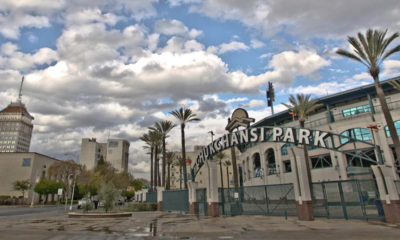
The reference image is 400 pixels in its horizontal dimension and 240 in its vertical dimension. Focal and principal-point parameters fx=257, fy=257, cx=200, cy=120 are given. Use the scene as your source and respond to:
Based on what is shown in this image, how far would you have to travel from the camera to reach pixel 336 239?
10.1 metres

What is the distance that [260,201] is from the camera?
2062 centimetres

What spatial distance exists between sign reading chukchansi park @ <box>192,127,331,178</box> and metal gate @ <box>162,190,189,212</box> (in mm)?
5679

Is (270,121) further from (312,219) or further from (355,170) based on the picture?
(312,219)

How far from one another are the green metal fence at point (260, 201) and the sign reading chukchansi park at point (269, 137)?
3.62 meters

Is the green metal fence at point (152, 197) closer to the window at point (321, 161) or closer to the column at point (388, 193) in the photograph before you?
the window at point (321, 161)

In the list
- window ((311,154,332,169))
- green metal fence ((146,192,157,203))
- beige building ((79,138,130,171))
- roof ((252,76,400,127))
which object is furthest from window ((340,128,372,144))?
beige building ((79,138,130,171))

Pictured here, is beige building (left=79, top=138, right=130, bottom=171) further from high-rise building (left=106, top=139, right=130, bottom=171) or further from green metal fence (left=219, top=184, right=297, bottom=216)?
green metal fence (left=219, top=184, right=297, bottom=216)

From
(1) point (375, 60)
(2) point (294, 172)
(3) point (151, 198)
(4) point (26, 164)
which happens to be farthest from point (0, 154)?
(1) point (375, 60)

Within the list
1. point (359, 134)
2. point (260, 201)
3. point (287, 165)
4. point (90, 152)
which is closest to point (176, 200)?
point (260, 201)

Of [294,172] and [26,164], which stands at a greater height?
[26,164]

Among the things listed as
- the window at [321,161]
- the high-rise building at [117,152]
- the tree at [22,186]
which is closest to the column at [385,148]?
the window at [321,161]

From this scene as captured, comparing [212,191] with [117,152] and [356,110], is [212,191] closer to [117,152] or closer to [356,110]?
[356,110]

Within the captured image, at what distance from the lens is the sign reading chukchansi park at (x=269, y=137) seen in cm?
1794

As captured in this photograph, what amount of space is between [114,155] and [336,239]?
15716cm
